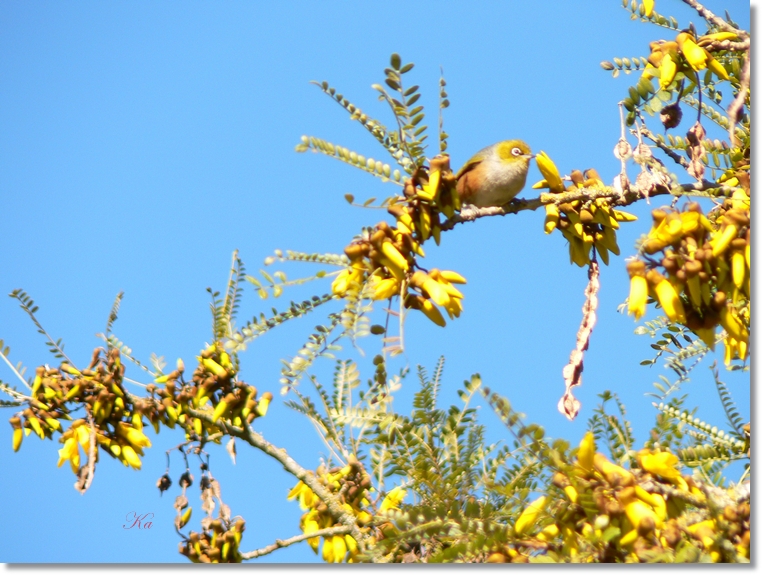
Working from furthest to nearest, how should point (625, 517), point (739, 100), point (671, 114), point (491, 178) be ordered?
point (491, 178)
point (671, 114)
point (739, 100)
point (625, 517)

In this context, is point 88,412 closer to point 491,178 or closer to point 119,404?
point 119,404

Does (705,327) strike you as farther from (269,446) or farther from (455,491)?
(269,446)

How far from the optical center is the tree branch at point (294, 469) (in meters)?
2.05

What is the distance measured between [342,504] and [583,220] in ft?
3.47

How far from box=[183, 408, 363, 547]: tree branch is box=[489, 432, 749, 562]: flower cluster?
1.96 ft

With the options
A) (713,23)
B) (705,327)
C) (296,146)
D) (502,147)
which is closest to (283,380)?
(296,146)

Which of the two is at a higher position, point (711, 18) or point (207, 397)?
point (711, 18)

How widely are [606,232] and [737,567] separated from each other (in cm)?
102

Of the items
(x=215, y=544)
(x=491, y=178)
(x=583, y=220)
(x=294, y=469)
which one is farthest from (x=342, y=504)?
(x=491, y=178)

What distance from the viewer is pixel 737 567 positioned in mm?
1423

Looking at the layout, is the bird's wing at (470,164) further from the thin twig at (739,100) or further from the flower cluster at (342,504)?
the flower cluster at (342,504)

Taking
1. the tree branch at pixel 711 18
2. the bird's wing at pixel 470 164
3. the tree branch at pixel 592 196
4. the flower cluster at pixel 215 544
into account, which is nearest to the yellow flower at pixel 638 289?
the tree branch at pixel 592 196

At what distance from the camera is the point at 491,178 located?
285 centimetres

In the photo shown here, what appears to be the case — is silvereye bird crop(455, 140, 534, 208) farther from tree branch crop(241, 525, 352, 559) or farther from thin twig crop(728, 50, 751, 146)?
tree branch crop(241, 525, 352, 559)
